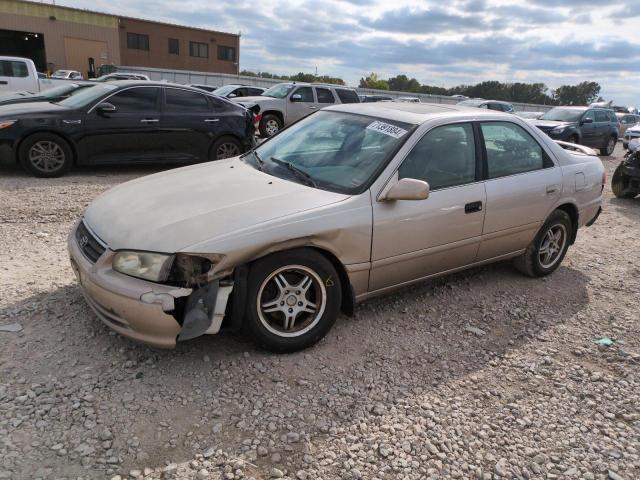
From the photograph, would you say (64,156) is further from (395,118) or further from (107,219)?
(395,118)

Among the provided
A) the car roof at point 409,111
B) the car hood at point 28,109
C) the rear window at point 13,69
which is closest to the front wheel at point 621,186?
the car roof at point 409,111

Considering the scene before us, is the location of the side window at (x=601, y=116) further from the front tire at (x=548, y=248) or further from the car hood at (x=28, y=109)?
the car hood at (x=28, y=109)

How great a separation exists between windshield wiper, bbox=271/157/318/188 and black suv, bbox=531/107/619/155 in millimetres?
13352

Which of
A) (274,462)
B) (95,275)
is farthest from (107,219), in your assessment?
(274,462)

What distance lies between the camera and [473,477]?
8.02 ft

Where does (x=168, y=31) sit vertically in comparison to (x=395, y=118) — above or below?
above

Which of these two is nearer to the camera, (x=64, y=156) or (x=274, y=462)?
(x=274, y=462)

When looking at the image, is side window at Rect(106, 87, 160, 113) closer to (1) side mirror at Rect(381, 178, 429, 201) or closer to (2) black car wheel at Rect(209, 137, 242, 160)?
(2) black car wheel at Rect(209, 137, 242, 160)

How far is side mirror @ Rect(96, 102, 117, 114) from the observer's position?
7.74 metres

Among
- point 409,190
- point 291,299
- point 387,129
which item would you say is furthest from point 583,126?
point 291,299

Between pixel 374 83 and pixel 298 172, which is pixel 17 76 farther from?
pixel 374 83

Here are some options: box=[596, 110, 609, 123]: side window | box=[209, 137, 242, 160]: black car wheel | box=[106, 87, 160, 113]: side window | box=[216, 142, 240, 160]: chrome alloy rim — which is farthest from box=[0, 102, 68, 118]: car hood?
box=[596, 110, 609, 123]: side window

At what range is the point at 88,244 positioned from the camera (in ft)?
10.6

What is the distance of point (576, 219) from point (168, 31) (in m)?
58.0
